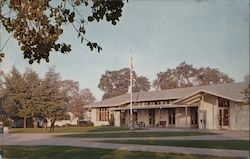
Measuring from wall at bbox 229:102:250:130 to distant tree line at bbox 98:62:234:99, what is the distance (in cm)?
2737

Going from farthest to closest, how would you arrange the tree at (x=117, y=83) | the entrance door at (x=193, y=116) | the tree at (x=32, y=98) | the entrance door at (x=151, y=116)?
the tree at (x=117, y=83), the entrance door at (x=151, y=116), the tree at (x=32, y=98), the entrance door at (x=193, y=116)

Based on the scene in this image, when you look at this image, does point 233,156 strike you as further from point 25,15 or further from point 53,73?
point 53,73

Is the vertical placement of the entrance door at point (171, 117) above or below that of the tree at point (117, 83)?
below

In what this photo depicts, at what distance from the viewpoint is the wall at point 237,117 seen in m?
40.3

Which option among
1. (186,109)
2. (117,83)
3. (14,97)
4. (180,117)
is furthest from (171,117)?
(117,83)

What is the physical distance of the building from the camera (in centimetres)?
4144

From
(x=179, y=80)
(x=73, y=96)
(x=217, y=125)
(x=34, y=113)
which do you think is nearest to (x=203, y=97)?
(x=217, y=125)

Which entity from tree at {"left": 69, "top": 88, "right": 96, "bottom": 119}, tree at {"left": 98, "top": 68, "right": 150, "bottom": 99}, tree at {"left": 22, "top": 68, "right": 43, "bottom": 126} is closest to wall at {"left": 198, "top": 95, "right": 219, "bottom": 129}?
tree at {"left": 22, "top": 68, "right": 43, "bottom": 126}

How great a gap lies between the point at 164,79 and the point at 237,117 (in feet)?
152

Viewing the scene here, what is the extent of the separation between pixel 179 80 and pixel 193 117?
109ft

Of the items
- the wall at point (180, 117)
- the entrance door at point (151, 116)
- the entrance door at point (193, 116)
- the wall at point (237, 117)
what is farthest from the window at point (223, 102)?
the entrance door at point (151, 116)

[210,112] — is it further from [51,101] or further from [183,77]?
[183,77]

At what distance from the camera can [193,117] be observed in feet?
165

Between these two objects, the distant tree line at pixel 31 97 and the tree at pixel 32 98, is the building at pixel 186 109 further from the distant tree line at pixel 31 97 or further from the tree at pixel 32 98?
the tree at pixel 32 98
